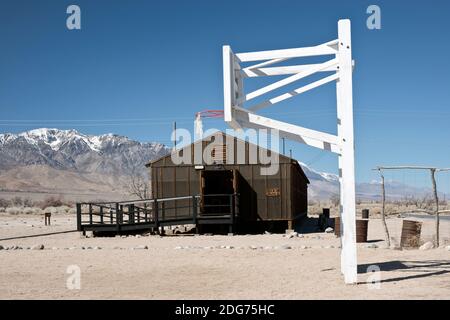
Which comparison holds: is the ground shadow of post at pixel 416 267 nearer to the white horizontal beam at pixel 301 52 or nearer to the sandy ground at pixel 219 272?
the sandy ground at pixel 219 272

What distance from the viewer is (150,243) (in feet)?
59.7

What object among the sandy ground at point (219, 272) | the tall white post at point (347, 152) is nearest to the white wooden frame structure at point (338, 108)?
the tall white post at point (347, 152)

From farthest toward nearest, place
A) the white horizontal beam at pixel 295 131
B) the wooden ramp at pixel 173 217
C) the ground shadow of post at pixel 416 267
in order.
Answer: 1. the wooden ramp at pixel 173 217
2. the ground shadow of post at pixel 416 267
3. the white horizontal beam at pixel 295 131

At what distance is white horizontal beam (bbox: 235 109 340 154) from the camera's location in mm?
9492

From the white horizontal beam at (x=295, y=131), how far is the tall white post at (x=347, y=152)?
0.19 m

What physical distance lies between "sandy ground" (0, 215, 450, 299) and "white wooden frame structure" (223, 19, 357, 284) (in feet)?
3.39

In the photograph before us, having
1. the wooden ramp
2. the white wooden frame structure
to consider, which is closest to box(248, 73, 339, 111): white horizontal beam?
the white wooden frame structure

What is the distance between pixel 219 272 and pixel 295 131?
10.6ft

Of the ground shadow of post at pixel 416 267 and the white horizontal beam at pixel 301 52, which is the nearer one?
the white horizontal beam at pixel 301 52

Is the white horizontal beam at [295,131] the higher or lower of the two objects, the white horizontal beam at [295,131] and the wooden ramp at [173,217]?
the higher

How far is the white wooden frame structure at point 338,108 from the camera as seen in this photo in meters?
9.22

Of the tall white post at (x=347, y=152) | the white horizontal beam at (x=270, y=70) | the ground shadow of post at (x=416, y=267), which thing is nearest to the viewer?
the tall white post at (x=347, y=152)
